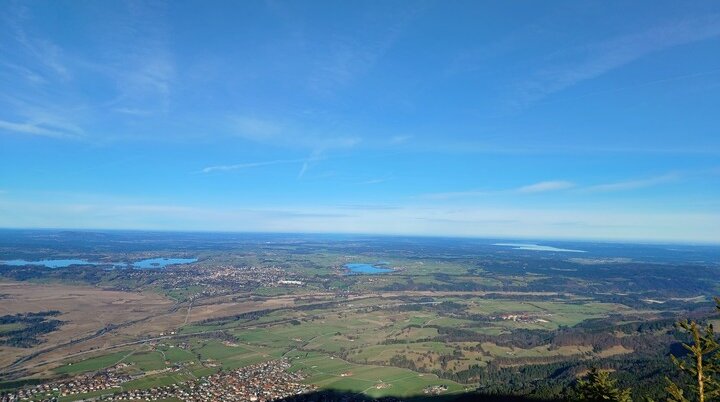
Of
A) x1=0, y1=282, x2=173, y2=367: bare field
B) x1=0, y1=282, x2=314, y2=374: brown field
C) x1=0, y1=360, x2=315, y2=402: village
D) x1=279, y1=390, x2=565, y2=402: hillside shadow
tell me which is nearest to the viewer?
x1=279, y1=390, x2=565, y2=402: hillside shadow

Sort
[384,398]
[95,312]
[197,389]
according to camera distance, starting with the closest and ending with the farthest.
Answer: [384,398], [197,389], [95,312]

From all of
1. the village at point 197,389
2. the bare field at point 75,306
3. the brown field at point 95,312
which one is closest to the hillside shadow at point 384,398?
the village at point 197,389

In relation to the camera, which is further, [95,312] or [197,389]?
[95,312]

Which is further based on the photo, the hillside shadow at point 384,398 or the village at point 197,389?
the village at point 197,389

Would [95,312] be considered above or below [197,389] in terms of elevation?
below

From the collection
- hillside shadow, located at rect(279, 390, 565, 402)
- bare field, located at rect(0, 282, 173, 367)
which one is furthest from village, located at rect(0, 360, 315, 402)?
bare field, located at rect(0, 282, 173, 367)

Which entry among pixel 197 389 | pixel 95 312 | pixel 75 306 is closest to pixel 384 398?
pixel 197 389

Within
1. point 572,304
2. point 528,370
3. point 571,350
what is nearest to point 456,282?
point 572,304

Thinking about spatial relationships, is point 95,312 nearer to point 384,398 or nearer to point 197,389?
point 197,389

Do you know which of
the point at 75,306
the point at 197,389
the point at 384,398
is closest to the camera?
the point at 384,398

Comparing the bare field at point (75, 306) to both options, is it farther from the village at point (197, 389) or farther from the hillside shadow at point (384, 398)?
the hillside shadow at point (384, 398)

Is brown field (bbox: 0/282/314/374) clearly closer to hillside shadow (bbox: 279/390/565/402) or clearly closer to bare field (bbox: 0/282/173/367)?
bare field (bbox: 0/282/173/367)
